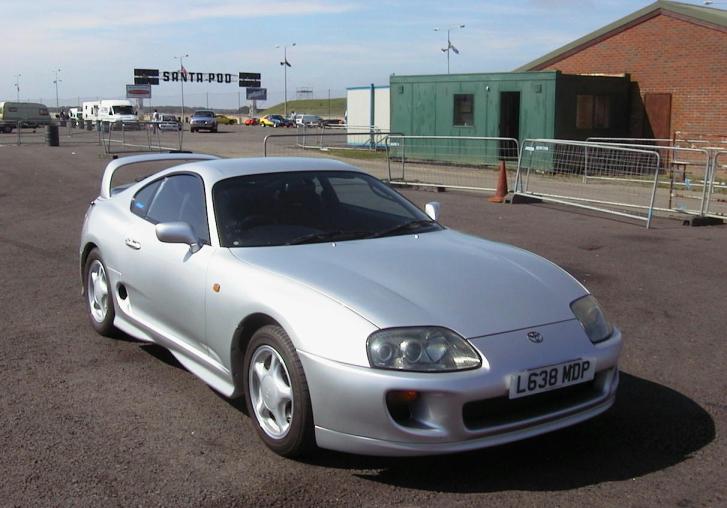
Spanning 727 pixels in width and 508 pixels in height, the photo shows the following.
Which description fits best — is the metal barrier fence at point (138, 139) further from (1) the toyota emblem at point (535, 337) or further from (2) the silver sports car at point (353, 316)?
(1) the toyota emblem at point (535, 337)

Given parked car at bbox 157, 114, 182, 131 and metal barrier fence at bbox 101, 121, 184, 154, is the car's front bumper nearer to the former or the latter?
metal barrier fence at bbox 101, 121, 184, 154

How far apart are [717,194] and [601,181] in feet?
11.0

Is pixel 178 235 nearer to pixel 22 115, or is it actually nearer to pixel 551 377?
pixel 551 377

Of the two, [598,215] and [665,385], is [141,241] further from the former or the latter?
[598,215]

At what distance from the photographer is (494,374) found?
3590 millimetres

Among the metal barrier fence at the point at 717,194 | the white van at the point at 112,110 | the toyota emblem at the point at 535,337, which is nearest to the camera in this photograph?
the toyota emblem at the point at 535,337

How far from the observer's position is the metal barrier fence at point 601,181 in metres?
14.3

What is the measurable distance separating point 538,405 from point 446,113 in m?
22.8

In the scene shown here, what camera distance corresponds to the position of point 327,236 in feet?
15.8

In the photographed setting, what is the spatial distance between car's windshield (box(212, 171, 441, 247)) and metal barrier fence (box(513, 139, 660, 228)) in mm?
8949

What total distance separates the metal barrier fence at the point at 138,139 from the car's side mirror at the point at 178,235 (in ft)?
86.9

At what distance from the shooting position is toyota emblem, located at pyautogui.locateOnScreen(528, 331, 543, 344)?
377cm

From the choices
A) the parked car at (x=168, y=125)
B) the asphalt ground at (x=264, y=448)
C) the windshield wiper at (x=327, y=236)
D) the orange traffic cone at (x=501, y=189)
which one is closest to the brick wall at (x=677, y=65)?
the orange traffic cone at (x=501, y=189)

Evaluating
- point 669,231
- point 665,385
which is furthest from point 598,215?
point 665,385
